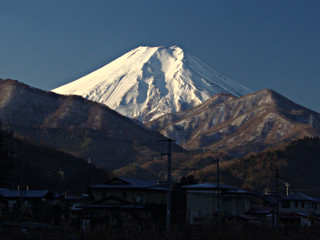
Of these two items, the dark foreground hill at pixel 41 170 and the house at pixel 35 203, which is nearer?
the house at pixel 35 203

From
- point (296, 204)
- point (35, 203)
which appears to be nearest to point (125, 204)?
point (35, 203)

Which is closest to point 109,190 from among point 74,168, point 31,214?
point 31,214

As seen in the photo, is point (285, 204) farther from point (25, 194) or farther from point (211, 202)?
point (25, 194)

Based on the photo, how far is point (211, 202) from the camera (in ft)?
196

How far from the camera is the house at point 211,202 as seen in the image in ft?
194

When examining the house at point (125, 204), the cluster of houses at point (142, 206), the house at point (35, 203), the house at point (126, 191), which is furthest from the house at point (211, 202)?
the house at point (35, 203)

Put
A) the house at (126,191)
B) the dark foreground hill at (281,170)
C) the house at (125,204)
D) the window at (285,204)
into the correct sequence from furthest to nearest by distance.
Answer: the dark foreground hill at (281,170)
the window at (285,204)
the house at (126,191)
the house at (125,204)

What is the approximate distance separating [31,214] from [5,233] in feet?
76.5

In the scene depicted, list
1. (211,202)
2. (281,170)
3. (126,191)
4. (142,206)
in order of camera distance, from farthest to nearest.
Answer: (281,170) < (126,191) < (211,202) < (142,206)

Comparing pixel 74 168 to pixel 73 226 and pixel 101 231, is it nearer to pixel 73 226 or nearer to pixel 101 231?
pixel 73 226

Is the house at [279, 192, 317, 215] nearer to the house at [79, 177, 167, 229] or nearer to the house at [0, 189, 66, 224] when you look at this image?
the house at [79, 177, 167, 229]

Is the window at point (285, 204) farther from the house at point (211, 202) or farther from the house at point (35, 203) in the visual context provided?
the house at point (35, 203)

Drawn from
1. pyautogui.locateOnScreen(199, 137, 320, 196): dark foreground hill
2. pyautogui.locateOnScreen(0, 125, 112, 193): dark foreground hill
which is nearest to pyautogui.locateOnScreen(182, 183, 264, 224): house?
pyautogui.locateOnScreen(0, 125, 112, 193): dark foreground hill

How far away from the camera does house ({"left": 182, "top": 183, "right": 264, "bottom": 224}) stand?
194ft
